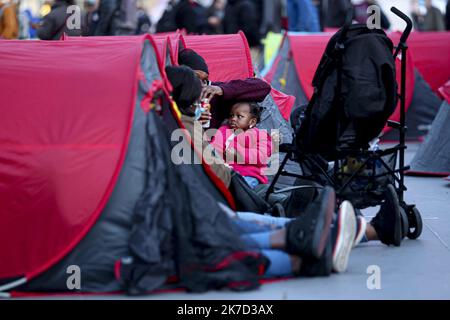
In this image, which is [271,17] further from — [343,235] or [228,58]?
[343,235]

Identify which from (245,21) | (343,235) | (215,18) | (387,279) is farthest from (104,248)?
(215,18)

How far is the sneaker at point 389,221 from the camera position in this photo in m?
5.99

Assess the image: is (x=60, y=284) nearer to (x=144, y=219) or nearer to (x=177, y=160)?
(x=144, y=219)

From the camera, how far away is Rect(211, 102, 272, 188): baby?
659cm

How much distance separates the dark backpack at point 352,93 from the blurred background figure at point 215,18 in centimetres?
1125

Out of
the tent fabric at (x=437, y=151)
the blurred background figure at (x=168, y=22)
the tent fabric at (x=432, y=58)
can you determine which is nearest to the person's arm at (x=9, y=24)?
the blurred background figure at (x=168, y=22)

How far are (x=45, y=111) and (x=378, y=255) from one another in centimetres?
216

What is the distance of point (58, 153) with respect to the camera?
5.14 meters

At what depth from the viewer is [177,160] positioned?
536 cm

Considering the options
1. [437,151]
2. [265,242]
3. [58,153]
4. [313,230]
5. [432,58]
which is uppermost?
[58,153]

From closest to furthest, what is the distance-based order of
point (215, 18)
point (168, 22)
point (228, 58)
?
1. point (228, 58)
2. point (168, 22)
3. point (215, 18)

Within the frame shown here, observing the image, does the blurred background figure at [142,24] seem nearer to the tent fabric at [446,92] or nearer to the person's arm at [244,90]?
the tent fabric at [446,92]

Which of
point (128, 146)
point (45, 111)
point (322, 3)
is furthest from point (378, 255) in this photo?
point (322, 3)

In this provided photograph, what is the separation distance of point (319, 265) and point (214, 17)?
14.4 meters
